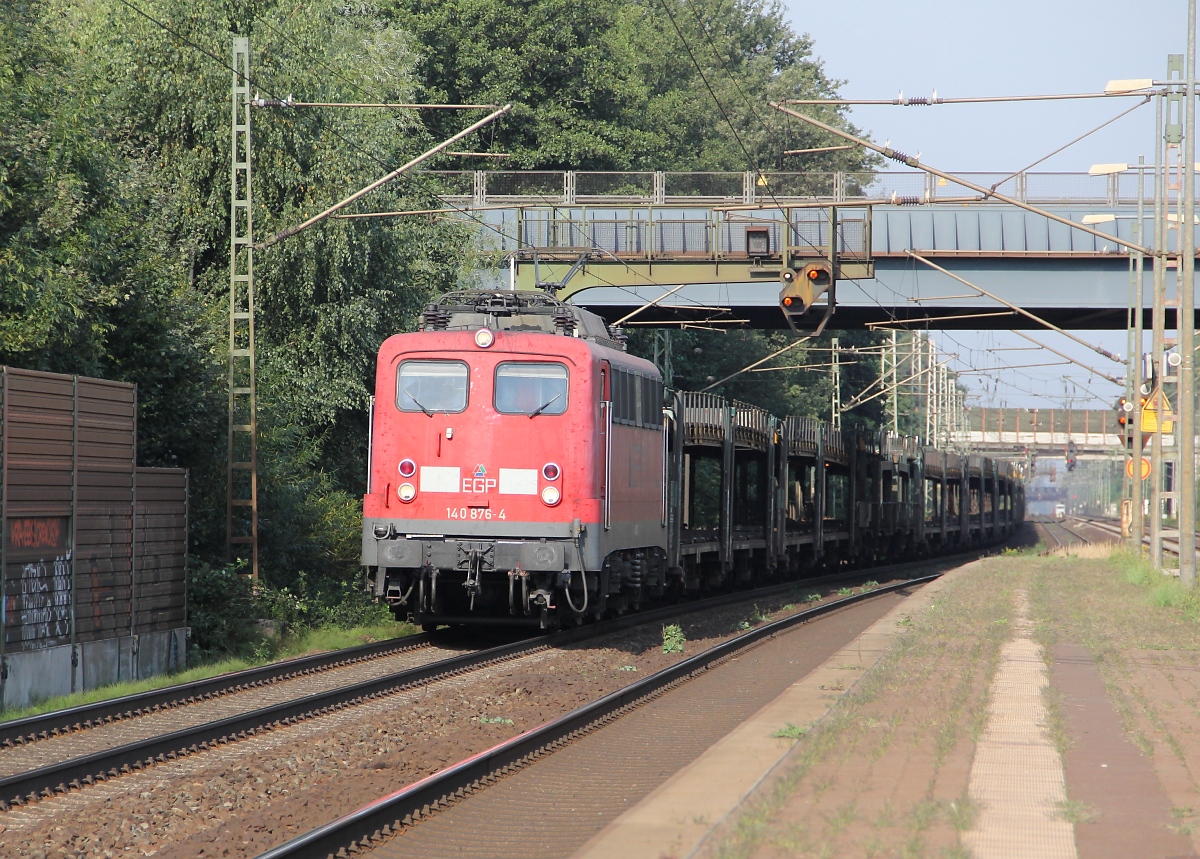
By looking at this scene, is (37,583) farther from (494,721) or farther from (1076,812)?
(1076,812)

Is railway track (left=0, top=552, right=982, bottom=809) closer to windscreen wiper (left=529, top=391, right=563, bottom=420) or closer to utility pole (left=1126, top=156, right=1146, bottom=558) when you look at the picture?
windscreen wiper (left=529, top=391, right=563, bottom=420)

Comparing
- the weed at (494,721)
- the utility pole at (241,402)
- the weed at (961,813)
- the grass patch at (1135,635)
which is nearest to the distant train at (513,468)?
the utility pole at (241,402)

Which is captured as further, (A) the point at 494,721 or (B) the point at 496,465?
(B) the point at 496,465

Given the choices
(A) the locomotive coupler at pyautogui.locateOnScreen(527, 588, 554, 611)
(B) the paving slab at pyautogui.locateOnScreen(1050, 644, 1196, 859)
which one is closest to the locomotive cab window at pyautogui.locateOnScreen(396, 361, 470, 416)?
(A) the locomotive coupler at pyautogui.locateOnScreen(527, 588, 554, 611)

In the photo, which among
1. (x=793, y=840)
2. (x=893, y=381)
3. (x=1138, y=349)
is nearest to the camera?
(x=793, y=840)

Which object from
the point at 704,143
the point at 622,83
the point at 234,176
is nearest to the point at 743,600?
the point at 234,176

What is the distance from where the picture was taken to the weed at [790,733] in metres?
9.66

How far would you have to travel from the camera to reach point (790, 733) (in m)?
9.77

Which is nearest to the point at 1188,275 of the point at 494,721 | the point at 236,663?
the point at 494,721

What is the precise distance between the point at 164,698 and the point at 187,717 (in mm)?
804

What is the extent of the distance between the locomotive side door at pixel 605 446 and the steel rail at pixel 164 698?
314cm

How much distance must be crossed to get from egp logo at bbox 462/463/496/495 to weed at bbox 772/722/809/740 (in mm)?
6545

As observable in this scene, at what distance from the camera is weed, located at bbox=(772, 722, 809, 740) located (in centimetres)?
966

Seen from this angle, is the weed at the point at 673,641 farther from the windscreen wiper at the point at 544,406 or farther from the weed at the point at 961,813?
the weed at the point at 961,813
